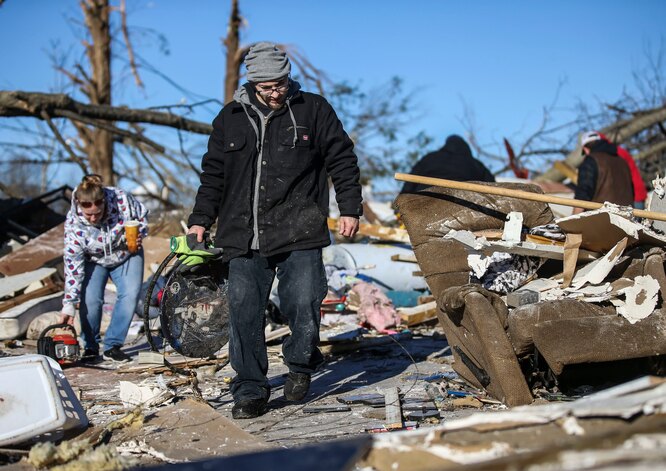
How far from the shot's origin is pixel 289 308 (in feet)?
16.0

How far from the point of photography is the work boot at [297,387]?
16.0 ft

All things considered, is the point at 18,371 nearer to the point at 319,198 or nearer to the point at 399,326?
the point at 319,198

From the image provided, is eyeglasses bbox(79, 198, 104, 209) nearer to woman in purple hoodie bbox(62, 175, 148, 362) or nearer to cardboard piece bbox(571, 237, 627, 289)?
woman in purple hoodie bbox(62, 175, 148, 362)

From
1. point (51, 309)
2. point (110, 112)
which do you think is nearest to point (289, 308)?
point (51, 309)

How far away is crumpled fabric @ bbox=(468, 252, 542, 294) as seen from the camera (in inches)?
193

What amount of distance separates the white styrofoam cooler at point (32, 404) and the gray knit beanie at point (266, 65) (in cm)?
195

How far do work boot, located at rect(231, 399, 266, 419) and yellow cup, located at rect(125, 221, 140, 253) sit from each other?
2700 millimetres

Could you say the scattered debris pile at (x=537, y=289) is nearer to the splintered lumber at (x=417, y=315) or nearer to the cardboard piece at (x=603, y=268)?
the cardboard piece at (x=603, y=268)

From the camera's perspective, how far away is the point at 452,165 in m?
7.50

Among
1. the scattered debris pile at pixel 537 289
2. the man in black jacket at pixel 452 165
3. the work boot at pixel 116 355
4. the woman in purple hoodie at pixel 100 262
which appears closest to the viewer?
Answer: the scattered debris pile at pixel 537 289

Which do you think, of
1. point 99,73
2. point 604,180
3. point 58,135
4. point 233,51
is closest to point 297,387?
point 604,180

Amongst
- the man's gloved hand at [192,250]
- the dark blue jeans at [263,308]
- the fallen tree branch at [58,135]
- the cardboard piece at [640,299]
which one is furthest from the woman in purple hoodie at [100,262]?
the fallen tree branch at [58,135]

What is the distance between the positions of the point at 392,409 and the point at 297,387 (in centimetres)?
69

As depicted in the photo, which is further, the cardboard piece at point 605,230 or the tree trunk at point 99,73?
the tree trunk at point 99,73
